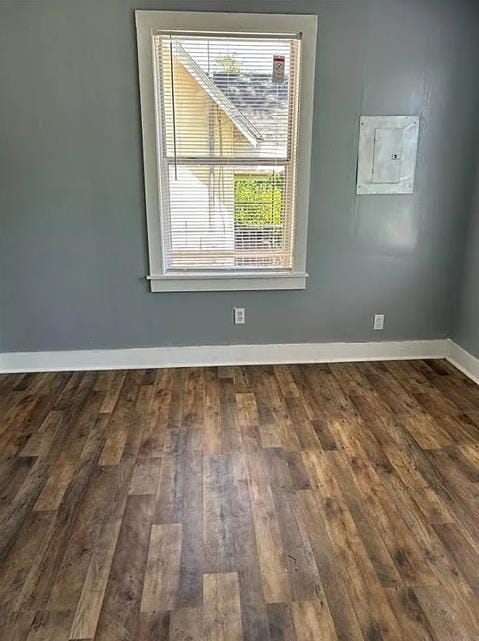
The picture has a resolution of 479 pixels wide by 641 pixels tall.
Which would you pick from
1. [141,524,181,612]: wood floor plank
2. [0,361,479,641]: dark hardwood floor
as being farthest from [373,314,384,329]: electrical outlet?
[141,524,181,612]: wood floor plank

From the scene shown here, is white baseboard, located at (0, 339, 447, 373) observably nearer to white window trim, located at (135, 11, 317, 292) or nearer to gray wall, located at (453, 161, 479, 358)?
gray wall, located at (453, 161, 479, 358)

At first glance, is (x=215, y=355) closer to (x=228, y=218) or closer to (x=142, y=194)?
(x=228, y=218)

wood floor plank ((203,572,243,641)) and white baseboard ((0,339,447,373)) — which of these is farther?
white baseboard ((0,339,447,373))

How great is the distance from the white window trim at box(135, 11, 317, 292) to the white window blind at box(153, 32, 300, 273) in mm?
47

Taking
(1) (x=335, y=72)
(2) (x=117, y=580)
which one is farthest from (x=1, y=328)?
(1) (x=335, y=72)

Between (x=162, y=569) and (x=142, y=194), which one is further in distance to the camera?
(x=142, y=194)

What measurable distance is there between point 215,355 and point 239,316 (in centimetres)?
35

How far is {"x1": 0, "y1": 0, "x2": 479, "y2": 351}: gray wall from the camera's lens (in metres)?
2.99

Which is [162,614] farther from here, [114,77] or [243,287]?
[114,77]

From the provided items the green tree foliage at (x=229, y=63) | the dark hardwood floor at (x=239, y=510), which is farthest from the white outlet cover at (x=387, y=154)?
the dark hardwood floor at (x=239, y=510)

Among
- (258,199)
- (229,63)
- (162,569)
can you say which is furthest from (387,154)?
(162,569)

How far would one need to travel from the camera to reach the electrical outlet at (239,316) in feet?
11.5

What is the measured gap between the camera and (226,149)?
10.5ft

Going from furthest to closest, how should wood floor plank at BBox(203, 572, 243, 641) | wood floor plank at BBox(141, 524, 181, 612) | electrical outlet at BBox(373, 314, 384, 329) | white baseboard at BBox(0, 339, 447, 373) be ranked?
electrical outlet at BBox(373, 314, 384, 329) → white baseboard at BBox(0, 339, 447, 373) → wood floor plank at BBox(141, 524, 181, 612) → wood floor plank at BBox(203, 572, 243, 641)
